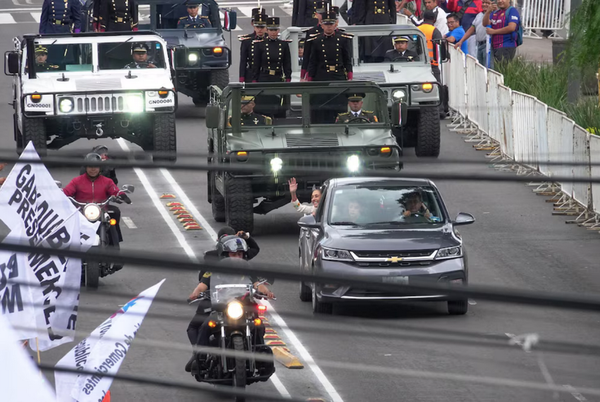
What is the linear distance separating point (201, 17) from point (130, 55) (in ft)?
15.0

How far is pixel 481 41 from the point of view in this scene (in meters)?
23.0

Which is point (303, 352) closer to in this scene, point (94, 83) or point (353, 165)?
point (353, 165)

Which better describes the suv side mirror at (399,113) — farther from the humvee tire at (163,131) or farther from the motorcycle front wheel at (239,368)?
the motorcycle front wheel at (239,368)

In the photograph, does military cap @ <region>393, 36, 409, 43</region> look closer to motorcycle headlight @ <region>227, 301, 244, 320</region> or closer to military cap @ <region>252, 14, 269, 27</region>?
military cap @ <region>252, 14, 269, 27</region>

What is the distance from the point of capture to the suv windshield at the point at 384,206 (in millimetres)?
11531

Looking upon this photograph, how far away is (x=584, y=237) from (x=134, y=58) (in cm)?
717

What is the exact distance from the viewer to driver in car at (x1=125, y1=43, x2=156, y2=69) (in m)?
18.3

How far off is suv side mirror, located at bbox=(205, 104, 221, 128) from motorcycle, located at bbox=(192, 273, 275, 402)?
218 inches

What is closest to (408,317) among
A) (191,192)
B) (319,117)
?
(319,117)

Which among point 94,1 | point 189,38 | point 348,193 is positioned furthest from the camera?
point 189,38

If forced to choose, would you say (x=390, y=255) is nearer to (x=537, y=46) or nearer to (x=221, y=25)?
(x=221, y=25)

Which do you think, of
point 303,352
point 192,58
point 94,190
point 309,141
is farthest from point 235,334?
point 192,58

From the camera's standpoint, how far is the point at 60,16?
75.7ft

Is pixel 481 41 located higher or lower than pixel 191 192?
higher
